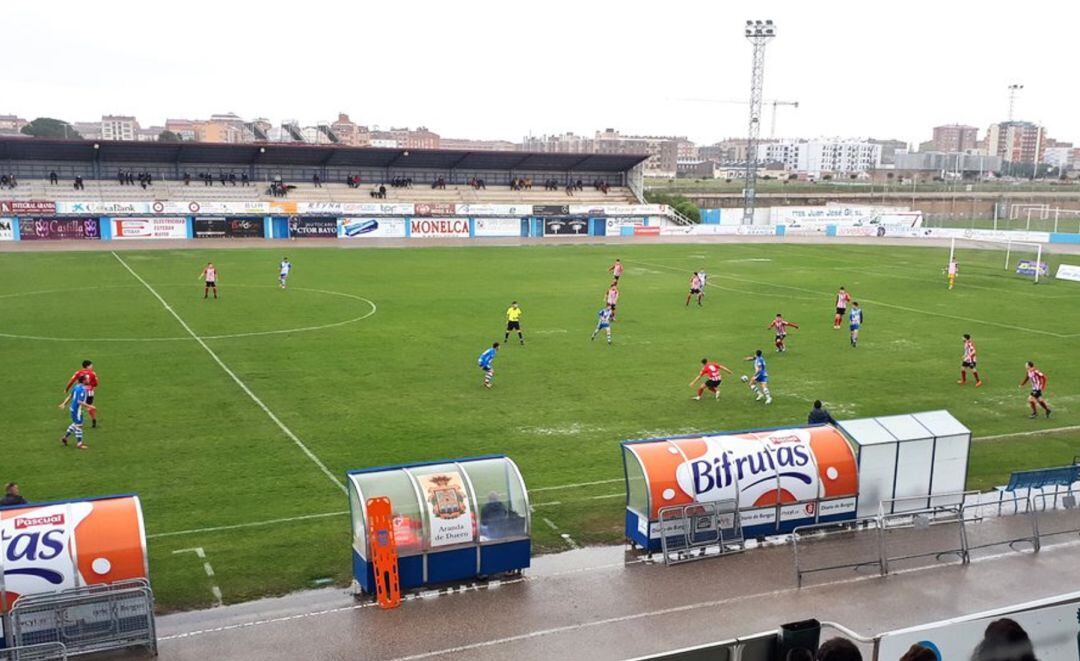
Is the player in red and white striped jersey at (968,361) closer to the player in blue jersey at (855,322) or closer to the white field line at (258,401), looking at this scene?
the player in blue jersey at (855,322)

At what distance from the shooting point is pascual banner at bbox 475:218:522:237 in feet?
268

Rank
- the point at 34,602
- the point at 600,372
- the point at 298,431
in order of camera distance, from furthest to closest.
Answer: the point at 600,372 → the point at 298,431 → the point at 34,602

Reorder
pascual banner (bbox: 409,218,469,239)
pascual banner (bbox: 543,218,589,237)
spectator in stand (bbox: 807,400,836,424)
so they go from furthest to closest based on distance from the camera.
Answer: pascual banner (bbox: 543,218,589,237)
pascual banner (bbox: 409,218,469,239)
spectator in stand (bbox: 807,400,836,424)

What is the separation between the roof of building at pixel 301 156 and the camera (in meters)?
75.0

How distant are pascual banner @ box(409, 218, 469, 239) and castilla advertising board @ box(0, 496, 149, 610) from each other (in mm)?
67542

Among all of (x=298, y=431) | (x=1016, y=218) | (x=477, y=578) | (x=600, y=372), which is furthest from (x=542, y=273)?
(x=1016, y=218)

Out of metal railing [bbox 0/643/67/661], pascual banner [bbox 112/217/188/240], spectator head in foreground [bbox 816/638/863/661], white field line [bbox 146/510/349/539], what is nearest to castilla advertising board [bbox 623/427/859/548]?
white field line [bbox 146/510/349/539]

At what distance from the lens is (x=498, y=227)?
82.6m

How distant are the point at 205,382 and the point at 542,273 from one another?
102ft

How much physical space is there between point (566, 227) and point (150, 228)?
34795 mm

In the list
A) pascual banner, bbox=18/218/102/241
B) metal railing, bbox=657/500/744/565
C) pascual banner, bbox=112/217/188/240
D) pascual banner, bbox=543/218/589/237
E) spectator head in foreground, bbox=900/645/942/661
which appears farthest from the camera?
pascual banner, bbox=543/218/589/237

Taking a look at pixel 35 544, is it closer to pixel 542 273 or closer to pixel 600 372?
pixel 600 372

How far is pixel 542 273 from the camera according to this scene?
184ft

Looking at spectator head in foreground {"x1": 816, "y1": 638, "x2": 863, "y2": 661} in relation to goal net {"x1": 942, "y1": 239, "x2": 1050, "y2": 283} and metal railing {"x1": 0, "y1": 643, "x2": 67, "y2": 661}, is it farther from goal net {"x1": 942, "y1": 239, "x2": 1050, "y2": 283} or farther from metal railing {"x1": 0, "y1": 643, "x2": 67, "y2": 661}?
goal net {"x1": 942, "y1": 239, "x2": 1050, "y2": 283}
